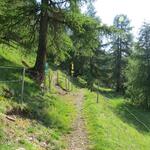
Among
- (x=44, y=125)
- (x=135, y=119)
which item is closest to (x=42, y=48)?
(x=44, y=125)

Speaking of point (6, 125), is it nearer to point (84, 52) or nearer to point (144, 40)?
point (84, 52)

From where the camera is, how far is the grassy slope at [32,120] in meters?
12.2

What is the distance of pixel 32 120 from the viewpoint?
1598 centimetres

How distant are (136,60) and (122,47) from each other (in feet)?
70.6

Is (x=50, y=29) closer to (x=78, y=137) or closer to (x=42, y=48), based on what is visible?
(x=42, y=48)

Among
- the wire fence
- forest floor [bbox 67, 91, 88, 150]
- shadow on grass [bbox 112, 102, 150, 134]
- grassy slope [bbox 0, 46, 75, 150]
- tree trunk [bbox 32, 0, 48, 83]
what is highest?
tree trunk [bbox 32, 0, 48, 83]

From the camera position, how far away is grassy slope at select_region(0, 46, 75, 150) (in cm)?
1217

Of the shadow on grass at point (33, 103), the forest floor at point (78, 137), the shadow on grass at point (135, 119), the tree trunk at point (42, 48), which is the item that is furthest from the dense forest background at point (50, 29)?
the shadow on grass at point (135, 119)

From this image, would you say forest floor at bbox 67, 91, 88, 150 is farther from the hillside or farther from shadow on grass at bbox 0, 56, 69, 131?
shadow on grass at bbox 0, 56, 69, 131

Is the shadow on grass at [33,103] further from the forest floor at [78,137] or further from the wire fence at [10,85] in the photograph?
the forest floor at [78,137]

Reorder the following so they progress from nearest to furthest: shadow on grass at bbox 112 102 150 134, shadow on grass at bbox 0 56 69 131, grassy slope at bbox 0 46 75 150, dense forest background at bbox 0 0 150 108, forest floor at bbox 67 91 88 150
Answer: grassy slope at bbox 0 46 75 150 < forest floor at bbox 67 91 88 150 < shadow on grass at bbox 0 56 69 131 < dense forest background at bbox 0 0 150 108 < shadow on grass at bbox 112 102 150 134

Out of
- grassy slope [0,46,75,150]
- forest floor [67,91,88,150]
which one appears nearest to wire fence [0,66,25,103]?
grassy slope [0,46,75,150]

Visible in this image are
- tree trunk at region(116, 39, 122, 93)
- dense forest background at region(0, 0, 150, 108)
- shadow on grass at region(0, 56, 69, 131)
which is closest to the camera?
shadow on grass at region(0, 56, 69, 131)

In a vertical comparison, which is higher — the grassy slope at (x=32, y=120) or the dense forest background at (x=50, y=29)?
the dense forest background at (x=50, y=29)
